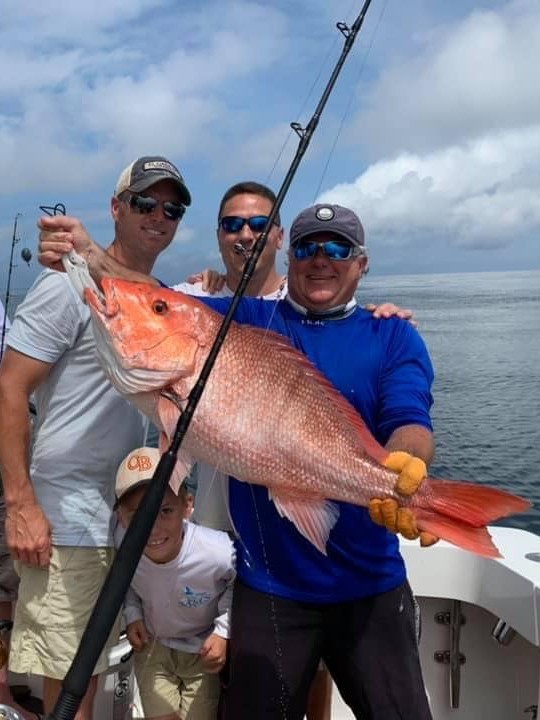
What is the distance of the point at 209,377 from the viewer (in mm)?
2439

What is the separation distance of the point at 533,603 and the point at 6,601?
2811mm

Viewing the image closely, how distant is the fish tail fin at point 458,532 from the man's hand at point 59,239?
62.7 inches

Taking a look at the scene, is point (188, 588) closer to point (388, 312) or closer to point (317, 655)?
point (317, 655)

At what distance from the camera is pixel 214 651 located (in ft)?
10.1

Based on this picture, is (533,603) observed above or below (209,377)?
below

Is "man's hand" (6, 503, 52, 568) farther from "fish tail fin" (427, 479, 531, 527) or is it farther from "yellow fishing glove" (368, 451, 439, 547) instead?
"fish tail fin" (427, 479, 531, 527)

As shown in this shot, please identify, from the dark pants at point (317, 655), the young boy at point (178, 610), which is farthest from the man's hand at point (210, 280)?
the dark pants at point (317, 655)

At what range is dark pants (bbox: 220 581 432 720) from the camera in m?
2.91

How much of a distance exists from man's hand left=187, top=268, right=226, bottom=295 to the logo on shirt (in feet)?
5.03

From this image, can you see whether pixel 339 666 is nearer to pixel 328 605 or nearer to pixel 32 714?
pixel 328 605

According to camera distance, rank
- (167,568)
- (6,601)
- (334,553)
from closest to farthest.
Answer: (334,553) → (167,568) → (6,601)

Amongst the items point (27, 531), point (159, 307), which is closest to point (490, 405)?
point (27, 531)

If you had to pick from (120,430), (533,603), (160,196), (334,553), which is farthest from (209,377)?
(533,603)

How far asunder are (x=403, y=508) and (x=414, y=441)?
0.34 metres
